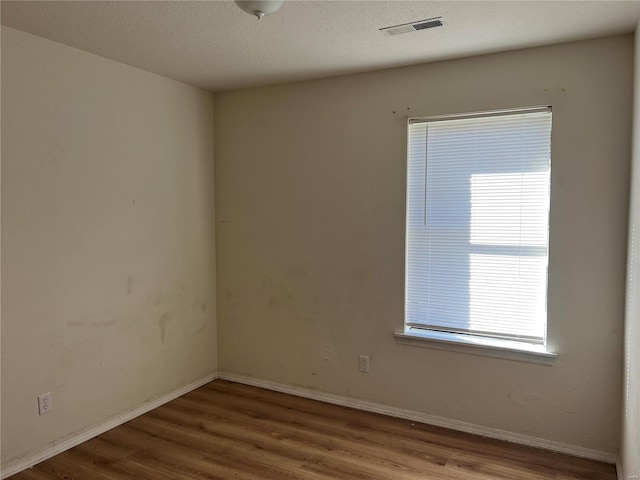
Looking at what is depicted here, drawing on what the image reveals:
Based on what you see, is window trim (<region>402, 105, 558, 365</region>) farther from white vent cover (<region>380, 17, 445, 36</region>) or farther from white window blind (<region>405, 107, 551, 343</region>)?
white vent cover (<region>380, 17, 445, 36</region>)

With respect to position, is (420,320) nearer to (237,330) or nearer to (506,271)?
(506,271)

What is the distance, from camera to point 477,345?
3066mm

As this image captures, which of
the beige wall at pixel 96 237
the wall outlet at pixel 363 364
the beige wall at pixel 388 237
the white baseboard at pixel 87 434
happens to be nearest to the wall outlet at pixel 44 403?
the beige wall at pixel 96 237

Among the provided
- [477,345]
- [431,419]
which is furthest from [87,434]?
[477,345]

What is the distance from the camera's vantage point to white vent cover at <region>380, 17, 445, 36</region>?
2.45 m

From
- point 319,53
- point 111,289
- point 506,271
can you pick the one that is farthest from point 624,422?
point 111,289

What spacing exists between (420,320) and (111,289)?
2131mm

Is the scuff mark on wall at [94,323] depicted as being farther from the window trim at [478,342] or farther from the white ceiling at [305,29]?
the window trim at [478,342]

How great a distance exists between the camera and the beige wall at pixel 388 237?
2738mm

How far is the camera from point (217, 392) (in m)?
3.84

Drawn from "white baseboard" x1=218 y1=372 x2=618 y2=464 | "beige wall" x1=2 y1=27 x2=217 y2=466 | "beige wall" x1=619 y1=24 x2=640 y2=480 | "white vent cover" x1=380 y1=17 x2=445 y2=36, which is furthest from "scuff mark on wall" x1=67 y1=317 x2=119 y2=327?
"beige wall" x1=619 y1=24 x2=640 y2=480

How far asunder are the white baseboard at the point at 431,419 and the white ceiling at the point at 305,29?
2.40 m

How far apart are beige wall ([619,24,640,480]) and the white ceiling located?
0.52 meters

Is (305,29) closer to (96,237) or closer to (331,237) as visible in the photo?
(331,237)
